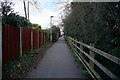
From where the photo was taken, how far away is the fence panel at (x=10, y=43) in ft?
16.5

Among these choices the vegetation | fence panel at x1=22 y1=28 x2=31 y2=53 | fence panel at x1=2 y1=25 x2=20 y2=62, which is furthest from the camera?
fence panel at x1=22 y1=28 x2=31 y2=53

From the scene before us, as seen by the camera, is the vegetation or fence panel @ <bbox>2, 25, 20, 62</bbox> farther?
fence panel @ <bbox>2, 25, 20, 62</bbox>

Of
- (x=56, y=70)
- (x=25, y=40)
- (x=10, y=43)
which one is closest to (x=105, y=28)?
(x=56, y=70)

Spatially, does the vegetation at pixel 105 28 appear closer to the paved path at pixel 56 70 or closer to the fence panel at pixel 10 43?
the paved path at pixel 56 70

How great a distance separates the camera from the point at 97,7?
5.66 meters

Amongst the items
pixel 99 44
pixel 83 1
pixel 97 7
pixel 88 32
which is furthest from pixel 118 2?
pixel 83 1

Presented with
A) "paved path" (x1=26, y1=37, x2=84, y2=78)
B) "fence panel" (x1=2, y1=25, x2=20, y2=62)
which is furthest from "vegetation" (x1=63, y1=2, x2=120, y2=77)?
"fence panel" (x1=2, y1=25, x2=20, y2=62)

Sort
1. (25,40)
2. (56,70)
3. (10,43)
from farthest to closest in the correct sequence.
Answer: (25,40), (10,43), (56,70)

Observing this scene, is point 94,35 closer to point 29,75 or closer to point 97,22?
point 97,22

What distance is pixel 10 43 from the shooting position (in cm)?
552

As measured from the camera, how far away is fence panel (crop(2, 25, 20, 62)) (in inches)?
198

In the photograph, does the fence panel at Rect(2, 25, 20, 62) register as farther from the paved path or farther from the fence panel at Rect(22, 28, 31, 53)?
the paved path

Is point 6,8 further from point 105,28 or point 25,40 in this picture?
point 105,28

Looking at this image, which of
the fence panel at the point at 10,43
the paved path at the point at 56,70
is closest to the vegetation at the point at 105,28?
the paved path at the point at 56,70
